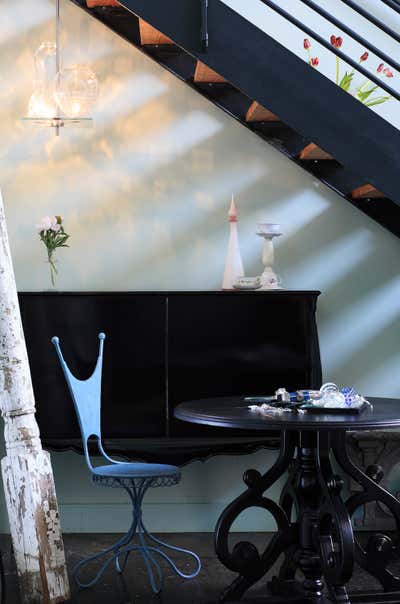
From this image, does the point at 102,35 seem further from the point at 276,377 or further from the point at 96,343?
the point at 276,377

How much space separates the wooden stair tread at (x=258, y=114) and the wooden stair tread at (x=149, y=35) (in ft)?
1.95

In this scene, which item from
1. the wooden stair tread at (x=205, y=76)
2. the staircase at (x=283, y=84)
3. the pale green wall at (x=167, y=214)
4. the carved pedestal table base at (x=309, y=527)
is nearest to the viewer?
the carved pedestal table base at (x=309, y=527)

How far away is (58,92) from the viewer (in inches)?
212

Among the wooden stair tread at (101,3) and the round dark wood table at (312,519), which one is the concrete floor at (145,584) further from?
the wooden stair tread at (101,3)

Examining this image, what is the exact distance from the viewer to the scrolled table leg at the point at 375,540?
4.02 meters

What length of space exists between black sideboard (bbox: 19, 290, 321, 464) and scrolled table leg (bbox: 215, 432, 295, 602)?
3.44 ft

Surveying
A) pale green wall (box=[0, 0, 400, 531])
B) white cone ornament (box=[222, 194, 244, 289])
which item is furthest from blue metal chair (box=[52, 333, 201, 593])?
white cone ornament (box=[222, 194, 244, 289])

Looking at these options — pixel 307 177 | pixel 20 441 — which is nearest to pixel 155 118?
pixel 307 177

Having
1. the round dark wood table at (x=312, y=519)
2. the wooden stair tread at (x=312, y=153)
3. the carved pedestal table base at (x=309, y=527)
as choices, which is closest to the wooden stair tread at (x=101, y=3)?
the wooden stair tread at (x=312, y=153)

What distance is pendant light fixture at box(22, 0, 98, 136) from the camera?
5.38 meters

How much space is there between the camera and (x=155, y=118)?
18.6 ft

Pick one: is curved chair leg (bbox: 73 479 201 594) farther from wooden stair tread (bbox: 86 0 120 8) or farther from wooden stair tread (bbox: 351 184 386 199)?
wooden stair tread (bbox: 86 0 120 8)

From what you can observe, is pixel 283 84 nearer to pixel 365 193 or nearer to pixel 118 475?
pixel 365 193

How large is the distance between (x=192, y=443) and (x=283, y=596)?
1132 millimetres
